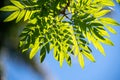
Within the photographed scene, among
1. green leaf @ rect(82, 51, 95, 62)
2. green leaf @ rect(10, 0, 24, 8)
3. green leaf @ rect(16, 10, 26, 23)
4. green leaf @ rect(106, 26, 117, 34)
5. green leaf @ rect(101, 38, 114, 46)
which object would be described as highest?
green leaf @ rect(10, 0, 24, 8)

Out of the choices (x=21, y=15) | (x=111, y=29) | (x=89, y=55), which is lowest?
(x=89, y=55)

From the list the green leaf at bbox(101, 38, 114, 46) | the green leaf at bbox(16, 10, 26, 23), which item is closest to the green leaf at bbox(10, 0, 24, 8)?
the green leaf at bbox(16, 10, 26, 23)

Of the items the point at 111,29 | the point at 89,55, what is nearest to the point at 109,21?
the point at 111,29

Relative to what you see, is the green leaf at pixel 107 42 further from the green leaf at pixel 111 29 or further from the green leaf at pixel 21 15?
the green leaf at pixel 21 15

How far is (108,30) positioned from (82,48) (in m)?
0.17

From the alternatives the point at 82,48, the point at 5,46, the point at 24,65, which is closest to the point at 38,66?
the point at 24,65

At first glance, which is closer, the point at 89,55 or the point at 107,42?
the point at 107,42

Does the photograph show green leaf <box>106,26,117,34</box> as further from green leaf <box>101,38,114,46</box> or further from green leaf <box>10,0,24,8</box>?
green leaf <box>10,0,24,8</box>

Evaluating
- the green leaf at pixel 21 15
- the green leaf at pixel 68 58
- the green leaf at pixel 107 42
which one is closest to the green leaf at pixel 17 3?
the green leaf at pixel 21 15

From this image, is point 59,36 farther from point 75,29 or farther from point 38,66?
point 38,66

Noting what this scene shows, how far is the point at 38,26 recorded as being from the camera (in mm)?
1573

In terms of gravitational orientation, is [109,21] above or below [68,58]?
above

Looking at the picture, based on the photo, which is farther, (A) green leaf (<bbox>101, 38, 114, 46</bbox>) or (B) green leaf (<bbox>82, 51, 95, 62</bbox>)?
(B) green leaf (<bbox>82, 51, 95, 62</bbox>)

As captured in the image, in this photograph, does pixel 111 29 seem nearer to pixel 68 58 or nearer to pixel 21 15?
pixel 68 58
